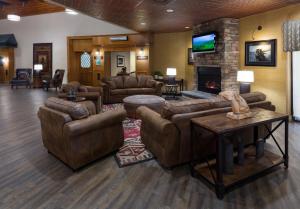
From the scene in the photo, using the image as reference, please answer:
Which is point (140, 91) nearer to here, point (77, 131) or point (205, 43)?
point (205, 43)

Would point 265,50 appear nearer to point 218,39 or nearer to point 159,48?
point 218,39

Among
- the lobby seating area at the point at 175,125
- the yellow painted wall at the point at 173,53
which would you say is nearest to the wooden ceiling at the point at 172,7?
the lobby seating area at the point at 175,125

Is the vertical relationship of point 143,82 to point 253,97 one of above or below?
above

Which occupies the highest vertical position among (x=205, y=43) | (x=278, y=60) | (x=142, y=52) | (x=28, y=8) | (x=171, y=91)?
(x=28, y=8)

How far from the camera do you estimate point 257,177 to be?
285 cm

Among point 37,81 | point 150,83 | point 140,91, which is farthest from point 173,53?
point 37,81

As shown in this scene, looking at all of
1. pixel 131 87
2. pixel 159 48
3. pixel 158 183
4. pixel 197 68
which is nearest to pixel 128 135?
pixel 158 183

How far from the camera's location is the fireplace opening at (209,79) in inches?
299

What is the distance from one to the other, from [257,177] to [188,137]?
0.95 m

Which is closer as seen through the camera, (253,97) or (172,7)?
(253,97)

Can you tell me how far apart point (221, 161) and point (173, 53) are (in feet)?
27.6

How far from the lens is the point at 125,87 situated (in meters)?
8.34

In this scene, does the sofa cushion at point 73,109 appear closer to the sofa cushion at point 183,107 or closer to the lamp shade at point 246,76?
the sofa cushion at point 183,107

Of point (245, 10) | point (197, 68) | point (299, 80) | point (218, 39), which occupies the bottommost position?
point (299, 80)
